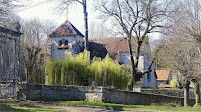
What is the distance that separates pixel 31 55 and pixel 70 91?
2077 centimetres

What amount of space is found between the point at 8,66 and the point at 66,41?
81.0 feet

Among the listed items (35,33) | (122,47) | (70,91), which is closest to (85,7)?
(70,91)

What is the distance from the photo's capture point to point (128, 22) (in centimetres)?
2784

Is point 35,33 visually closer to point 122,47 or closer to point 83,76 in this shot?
point 122,47

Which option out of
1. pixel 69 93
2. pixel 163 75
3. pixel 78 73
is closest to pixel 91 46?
pixel 78 73

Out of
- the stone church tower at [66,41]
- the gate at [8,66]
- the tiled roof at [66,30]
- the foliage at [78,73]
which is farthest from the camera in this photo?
the tiled roof at [66,30]

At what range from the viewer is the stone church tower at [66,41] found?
38.5 m

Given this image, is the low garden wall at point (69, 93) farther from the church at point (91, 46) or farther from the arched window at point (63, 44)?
the arched window at point (63, 44)

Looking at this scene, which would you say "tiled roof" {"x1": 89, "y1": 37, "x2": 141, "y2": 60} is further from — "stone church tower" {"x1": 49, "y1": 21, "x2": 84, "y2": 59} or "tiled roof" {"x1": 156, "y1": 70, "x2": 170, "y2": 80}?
"tiled roof" {"x1": 156, "y1": 70, "x2": 170, "y2": 80}

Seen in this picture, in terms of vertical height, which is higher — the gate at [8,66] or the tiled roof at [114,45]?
the tiled roof at [114,45]

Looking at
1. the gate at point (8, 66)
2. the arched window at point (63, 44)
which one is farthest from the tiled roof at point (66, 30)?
the gate at point (8, 66)

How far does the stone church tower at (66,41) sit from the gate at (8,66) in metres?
22.8

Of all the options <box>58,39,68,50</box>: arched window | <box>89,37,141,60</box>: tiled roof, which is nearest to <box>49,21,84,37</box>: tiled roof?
<box>58,39,68,50</box>: arched window

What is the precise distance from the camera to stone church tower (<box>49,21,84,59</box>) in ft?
126
